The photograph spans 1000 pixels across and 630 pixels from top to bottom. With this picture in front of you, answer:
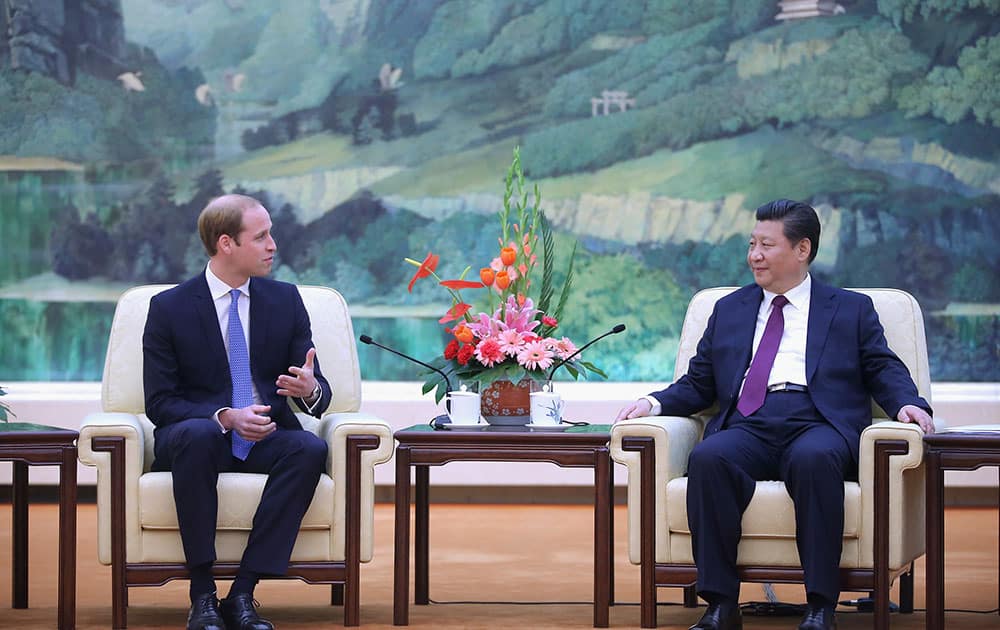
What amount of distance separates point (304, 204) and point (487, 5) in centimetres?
134

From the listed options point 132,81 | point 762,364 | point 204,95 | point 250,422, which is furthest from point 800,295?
point 132,81

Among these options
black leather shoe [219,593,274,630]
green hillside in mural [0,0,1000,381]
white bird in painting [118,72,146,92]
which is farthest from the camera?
white bird in painting [118,72,146,92]

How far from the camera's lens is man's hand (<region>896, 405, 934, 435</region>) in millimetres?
3385

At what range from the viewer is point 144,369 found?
11.9 ft

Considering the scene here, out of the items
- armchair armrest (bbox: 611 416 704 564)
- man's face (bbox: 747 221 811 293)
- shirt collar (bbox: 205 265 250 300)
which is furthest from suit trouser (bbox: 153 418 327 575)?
man's face (bbox: 747 221 811 293)

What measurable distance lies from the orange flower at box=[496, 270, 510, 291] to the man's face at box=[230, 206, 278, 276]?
1.99ft

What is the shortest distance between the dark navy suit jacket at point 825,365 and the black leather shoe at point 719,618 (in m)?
0.53

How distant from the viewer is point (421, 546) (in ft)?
12.8

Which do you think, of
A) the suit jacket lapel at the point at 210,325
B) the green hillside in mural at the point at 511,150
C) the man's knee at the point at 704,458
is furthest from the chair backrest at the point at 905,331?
the green hillside in mural at the point at 511,150

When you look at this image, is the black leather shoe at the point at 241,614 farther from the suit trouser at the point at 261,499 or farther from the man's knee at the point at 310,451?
the man's knee at the point at 310,451

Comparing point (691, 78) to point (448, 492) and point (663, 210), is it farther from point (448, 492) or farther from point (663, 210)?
point (448, 492)

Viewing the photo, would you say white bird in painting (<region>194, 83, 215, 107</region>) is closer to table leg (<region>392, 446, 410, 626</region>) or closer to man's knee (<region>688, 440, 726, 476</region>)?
table leg (<region>392, 446, 410, 626</region>)

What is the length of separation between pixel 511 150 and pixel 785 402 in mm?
3403

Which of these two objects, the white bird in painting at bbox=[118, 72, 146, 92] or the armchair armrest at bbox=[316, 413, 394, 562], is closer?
the armchair armrest at bbox=[316, 413, 394, 562]
